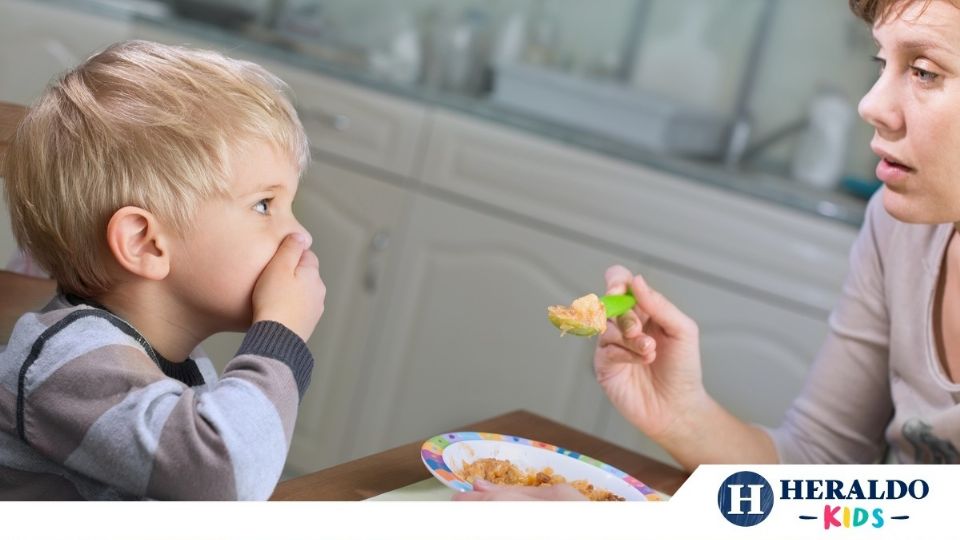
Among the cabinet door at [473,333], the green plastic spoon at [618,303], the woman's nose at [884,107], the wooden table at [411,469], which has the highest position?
the woman's nose at [884,107]

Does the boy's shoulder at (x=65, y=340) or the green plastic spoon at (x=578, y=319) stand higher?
the green plastic spoon at (x=578, y=319)

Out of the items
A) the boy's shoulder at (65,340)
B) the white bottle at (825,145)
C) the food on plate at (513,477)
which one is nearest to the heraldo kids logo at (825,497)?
the food on plate at (513,477)

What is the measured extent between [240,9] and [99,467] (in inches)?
99.6

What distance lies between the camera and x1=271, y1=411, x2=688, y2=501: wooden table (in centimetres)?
83

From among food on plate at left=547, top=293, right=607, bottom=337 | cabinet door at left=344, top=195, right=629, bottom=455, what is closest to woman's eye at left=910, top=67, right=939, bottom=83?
food on plate at left=547, top=293, right=607, bottom=337

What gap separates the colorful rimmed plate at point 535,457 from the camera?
3.01 feet

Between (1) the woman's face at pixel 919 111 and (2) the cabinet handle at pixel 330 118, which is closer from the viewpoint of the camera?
(1) the woman's face at pixel 919 111

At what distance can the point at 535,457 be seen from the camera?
3.18ft

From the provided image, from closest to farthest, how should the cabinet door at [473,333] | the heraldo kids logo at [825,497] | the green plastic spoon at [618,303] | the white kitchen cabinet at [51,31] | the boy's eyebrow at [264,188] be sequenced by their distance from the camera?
the heraldo kids logo at [825,497]
the boy's eyebrow at [264,188]
the green plastic spoon at [618,303]
the cabinet door at [473,333]
the white kitchen cabinet at [51,31]

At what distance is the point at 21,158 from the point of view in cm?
88

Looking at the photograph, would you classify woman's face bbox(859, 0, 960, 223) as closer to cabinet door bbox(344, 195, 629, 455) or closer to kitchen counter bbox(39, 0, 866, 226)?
kitchen counter bbox(39, 0, 866, 226)

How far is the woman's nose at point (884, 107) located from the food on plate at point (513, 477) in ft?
1.33

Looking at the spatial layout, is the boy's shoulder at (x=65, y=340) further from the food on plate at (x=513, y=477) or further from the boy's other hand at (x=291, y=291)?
the food on plate at (x=513, y=477)

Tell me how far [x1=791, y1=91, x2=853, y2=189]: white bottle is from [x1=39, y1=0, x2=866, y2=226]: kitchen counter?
0.07m
